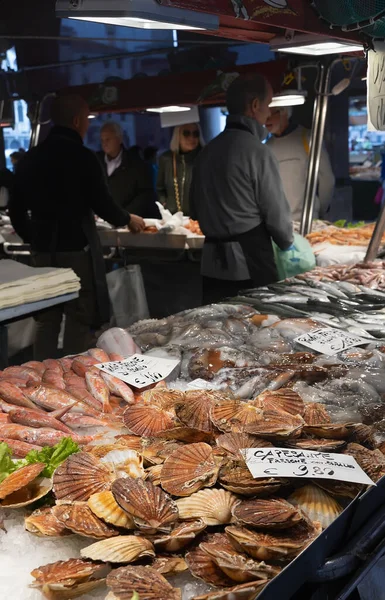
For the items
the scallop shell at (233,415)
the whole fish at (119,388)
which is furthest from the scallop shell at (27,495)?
the whole fish at (119,388)

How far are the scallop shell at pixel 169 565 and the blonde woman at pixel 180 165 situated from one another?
262 inches

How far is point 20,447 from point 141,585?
2.10 ft

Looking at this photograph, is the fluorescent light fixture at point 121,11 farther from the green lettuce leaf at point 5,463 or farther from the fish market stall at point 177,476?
the green lettuce leaf at point 5,463

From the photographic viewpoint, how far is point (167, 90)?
24.3ft

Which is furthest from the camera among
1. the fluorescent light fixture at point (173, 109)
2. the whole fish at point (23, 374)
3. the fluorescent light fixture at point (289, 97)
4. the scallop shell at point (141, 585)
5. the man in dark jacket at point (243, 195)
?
the fluorescent light fixture at point (173, 109)

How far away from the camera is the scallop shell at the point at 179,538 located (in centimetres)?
121

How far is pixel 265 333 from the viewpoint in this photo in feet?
8.38

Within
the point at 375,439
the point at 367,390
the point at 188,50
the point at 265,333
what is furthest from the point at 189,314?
the point at 188,50

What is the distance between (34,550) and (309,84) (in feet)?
22.5

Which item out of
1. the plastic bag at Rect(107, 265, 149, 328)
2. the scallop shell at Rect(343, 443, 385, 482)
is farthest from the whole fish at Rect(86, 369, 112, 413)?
the plastic bag at Rect(107, 265, 149, 328)

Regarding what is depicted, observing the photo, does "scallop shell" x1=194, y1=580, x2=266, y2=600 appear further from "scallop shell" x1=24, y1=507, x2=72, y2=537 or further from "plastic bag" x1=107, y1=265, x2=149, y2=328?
"plastic bag" x1=107, y1=265, x2=149, y2=328

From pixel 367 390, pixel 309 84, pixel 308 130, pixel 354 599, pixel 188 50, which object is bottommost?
pixel 354 599

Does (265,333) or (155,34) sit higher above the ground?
(155,34)

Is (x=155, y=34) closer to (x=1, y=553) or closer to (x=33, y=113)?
(x=33, y=113)
